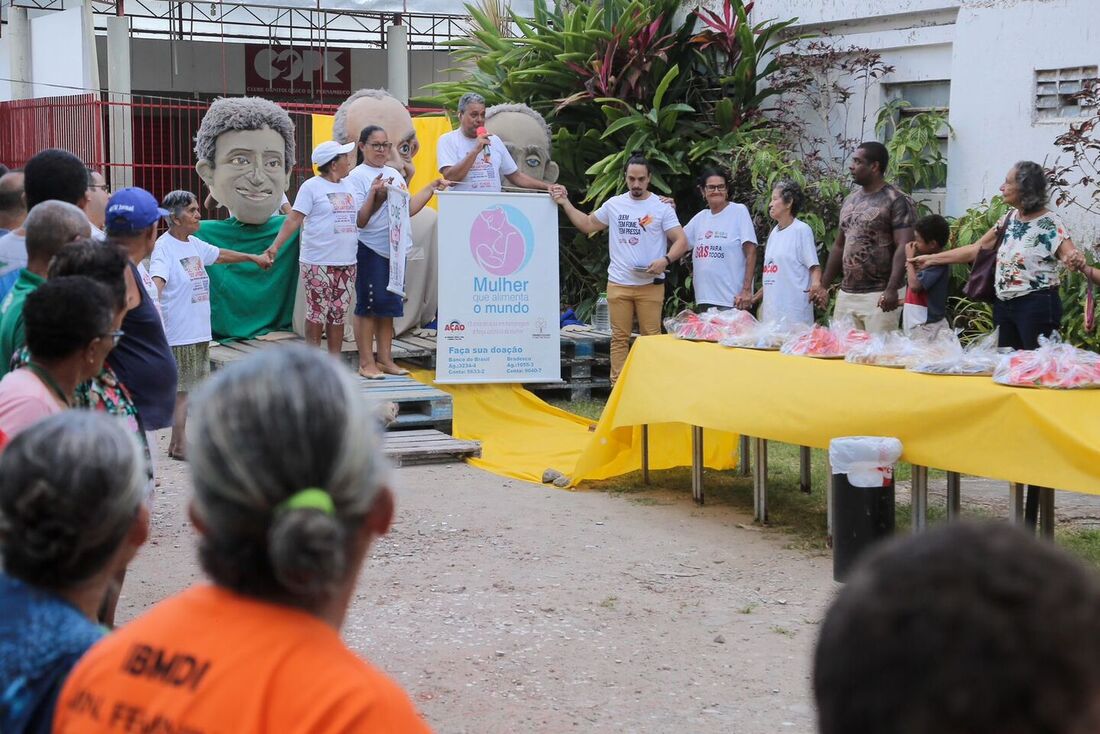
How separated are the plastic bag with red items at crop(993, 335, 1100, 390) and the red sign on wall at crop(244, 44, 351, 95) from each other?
21432 millimetres

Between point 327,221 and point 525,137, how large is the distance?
2.96 m

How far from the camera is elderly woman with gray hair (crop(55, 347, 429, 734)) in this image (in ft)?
5.11

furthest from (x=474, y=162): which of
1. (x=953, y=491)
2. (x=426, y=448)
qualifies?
(x=953, y=491)

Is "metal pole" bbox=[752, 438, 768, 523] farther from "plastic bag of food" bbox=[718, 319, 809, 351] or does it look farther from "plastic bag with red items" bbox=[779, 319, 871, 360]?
"plastic bag with red items" bbox=[779, 319, 871, 360]

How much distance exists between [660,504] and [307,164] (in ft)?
38.4

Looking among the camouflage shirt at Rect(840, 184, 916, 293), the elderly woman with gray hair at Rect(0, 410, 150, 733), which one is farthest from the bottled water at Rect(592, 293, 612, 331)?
the elderly woman with gray hair at Rect(0, 410, 150, 733)

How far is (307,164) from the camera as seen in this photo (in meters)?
18.3

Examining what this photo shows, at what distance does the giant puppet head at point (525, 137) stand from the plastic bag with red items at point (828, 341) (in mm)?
5390

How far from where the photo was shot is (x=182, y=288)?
8.24 m

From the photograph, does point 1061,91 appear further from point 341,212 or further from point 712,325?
point 341,212

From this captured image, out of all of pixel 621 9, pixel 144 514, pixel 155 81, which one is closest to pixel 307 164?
pixel 621 9

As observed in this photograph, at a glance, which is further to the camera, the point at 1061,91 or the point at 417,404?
the point at 1061,91

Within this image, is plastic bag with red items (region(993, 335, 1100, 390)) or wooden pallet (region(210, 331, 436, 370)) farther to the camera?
wooden pallet (region(210, 331, 436, 370))

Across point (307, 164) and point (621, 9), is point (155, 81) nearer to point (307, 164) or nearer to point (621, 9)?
point (307, 164)
